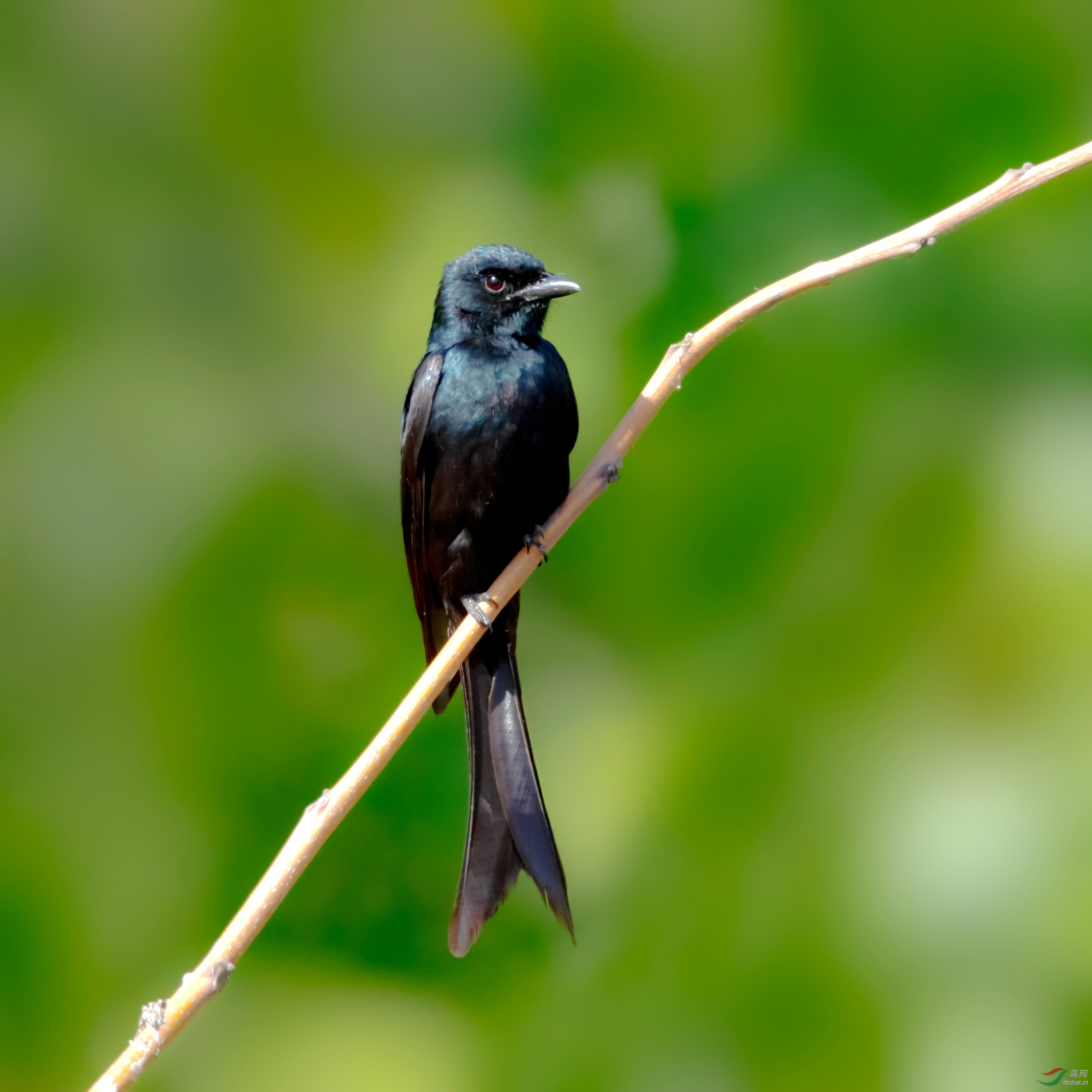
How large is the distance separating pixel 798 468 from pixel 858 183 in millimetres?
585

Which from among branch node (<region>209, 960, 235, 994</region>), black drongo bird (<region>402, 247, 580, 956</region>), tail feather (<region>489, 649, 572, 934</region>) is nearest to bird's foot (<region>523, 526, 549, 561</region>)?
black drongo bird (<region>402, 247, 580, 956</region>)

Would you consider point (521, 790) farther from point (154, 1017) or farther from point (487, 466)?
point (154, 1017)

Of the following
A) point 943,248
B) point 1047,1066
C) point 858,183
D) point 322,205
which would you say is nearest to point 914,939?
point 1047,1066

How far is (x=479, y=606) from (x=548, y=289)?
22.2 inches

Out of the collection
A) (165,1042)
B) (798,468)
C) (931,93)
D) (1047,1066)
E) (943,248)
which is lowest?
(1047,1066)

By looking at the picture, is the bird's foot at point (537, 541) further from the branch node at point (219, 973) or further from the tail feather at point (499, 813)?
the branch node at point (219, 973)

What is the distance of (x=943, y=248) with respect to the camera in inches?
81.2

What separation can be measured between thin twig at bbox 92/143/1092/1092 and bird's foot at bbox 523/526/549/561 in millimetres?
189

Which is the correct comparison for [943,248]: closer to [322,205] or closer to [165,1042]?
[322,205]

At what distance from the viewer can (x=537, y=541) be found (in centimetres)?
182

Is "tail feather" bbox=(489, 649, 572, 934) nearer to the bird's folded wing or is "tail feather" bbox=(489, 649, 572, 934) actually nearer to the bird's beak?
the bird's folded wing

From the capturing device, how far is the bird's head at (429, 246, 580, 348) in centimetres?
187

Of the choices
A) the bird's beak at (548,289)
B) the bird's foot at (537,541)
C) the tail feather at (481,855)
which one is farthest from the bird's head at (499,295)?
the tail feather at (481,855)

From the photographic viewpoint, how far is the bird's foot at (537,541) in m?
1.77
